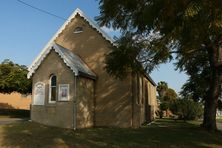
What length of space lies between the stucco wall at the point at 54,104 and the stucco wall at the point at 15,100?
120 feet

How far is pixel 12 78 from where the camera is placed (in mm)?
41062

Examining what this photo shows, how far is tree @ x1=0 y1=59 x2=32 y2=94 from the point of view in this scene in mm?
41031

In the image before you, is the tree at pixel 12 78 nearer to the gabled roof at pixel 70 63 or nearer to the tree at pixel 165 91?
the gabled roof at pixel 70 63

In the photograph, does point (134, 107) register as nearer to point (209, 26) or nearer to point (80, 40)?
point (80, 40)

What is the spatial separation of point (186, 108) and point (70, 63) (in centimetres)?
2923

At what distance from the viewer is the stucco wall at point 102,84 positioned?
27.6 m

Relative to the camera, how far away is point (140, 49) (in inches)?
924

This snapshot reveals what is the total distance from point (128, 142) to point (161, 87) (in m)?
64.9

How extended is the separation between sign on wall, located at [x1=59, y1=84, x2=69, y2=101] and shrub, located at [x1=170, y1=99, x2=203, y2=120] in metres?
27.2

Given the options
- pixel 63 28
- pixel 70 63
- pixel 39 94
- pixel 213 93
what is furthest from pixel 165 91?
pixel 70 63

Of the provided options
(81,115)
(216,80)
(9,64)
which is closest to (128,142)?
(81,115)

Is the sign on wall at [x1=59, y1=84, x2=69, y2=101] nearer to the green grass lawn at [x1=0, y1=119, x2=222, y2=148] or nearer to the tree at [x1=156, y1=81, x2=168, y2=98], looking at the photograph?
the green grass lawn at [x1=0, y1=119, x2=222, y2=148]

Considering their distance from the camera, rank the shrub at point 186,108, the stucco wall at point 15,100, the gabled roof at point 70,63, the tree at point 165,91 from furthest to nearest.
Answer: the tree at point 165,91, the stucco wall at point 15,100, the shrub at point 186,108, the gabled roof at point 70,63

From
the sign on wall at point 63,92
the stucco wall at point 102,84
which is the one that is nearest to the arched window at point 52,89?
the sign on wall at point 63,92
